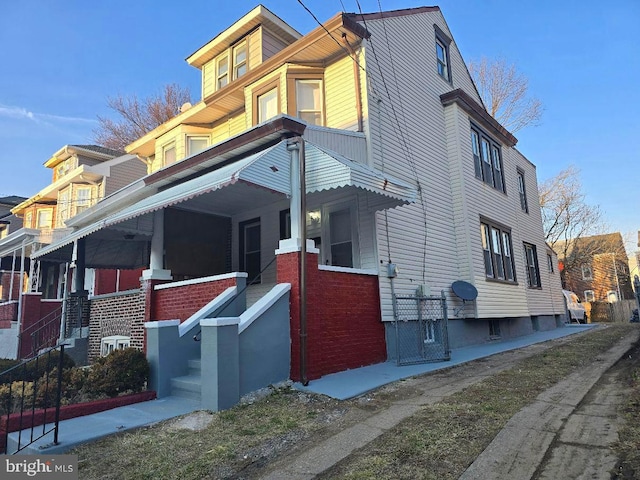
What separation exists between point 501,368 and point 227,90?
10.3 meters

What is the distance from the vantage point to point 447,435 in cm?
431

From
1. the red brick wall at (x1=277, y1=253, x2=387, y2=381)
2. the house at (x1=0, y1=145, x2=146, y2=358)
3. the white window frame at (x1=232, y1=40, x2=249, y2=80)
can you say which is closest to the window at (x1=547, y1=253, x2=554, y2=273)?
the red brick wall at (x1=277, y1=253, x2=387, y2=381)

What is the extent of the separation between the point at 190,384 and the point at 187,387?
4.3 inches

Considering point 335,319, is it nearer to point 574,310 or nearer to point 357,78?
point 357,78

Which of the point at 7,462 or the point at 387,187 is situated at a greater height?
the point at 387,187

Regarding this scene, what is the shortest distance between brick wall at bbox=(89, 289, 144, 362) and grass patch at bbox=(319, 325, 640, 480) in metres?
6.88

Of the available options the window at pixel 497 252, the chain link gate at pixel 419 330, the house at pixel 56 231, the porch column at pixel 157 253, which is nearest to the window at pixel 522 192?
the window at pixel 497 252

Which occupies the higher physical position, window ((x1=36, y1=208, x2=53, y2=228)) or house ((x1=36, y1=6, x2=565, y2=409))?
window ((x1=36, y1=208, x2=53, y2=228))

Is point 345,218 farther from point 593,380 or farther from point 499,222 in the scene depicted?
point 499,222

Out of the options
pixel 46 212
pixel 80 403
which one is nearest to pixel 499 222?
pixel 80 403

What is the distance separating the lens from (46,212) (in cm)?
2784

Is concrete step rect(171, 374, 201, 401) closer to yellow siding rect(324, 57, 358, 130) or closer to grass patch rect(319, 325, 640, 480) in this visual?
grass patch rect(319, 325, 640, 480)

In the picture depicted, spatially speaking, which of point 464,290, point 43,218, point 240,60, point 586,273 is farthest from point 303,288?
Answer: point 586,273

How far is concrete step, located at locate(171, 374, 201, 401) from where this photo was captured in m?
6.40
